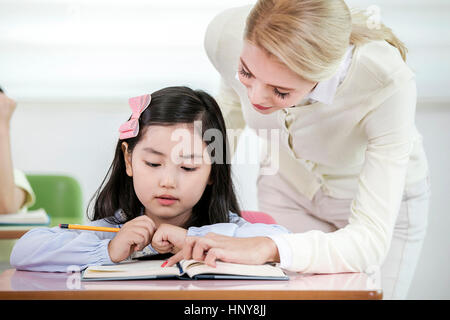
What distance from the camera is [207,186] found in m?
1.09

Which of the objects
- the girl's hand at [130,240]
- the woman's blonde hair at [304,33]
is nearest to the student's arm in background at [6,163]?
the girl's hand at [130,240]

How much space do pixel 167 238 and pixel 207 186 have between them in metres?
0.24

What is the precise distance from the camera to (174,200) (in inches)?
38.5

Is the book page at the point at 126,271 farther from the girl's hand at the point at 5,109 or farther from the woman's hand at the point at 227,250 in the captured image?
the girl's hand at the point at 5,109

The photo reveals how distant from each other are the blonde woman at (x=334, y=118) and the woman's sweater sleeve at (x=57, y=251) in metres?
0.16

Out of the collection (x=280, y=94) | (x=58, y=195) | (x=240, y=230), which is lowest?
(x=58, y=195)

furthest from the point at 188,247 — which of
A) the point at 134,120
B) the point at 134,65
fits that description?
the point at 134,65

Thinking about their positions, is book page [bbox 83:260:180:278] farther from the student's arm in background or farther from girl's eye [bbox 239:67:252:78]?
the student's arm in background

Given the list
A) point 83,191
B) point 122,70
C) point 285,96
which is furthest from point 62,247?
point 83,191

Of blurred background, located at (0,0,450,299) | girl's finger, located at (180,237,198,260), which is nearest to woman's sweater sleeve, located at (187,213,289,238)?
girl's finger, located at (180,237,198,260)

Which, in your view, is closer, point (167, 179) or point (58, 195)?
point (167, 179)

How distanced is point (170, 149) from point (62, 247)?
23 cm

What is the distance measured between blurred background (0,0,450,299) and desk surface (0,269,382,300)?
Result: 93cm

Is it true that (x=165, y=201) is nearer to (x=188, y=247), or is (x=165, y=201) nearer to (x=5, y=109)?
(x=188, y=247)
